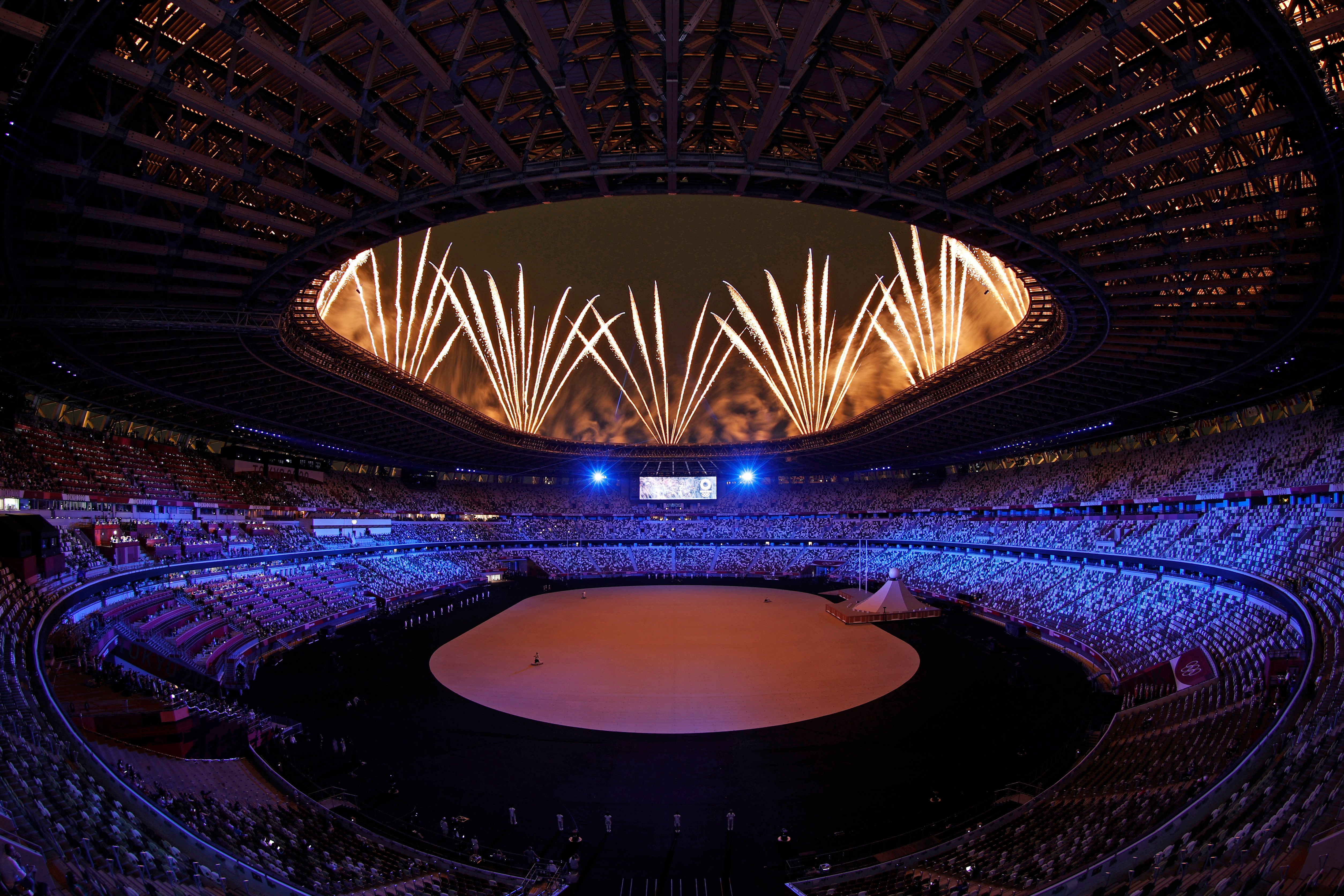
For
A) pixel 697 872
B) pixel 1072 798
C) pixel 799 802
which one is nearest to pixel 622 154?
pixel 697 872

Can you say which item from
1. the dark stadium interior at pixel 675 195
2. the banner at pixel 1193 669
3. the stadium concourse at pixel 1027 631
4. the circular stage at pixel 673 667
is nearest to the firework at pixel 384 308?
the dark stadium interior at pixel 675 195

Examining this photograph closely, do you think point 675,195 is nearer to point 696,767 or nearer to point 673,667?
point 696,767

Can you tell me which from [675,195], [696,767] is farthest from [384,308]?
[696,767]

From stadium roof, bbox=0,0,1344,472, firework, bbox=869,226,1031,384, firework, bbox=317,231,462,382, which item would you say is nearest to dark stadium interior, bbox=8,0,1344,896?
stadium roof, bbox=0,0,1344,472

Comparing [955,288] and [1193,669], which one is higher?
[955,288]

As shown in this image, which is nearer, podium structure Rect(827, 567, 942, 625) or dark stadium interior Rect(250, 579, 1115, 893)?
dark stadium interior Rect(250, 579, 1115, 893)

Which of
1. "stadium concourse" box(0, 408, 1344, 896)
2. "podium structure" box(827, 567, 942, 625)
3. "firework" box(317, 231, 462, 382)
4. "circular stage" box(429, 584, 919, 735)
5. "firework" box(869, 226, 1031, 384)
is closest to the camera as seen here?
"stadium concourse" box(0, 408, 1344, 896)

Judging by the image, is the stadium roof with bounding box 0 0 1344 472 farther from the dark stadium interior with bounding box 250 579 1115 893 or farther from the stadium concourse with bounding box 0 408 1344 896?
the dark stadium interior with bounding box 250 579 1115 893
